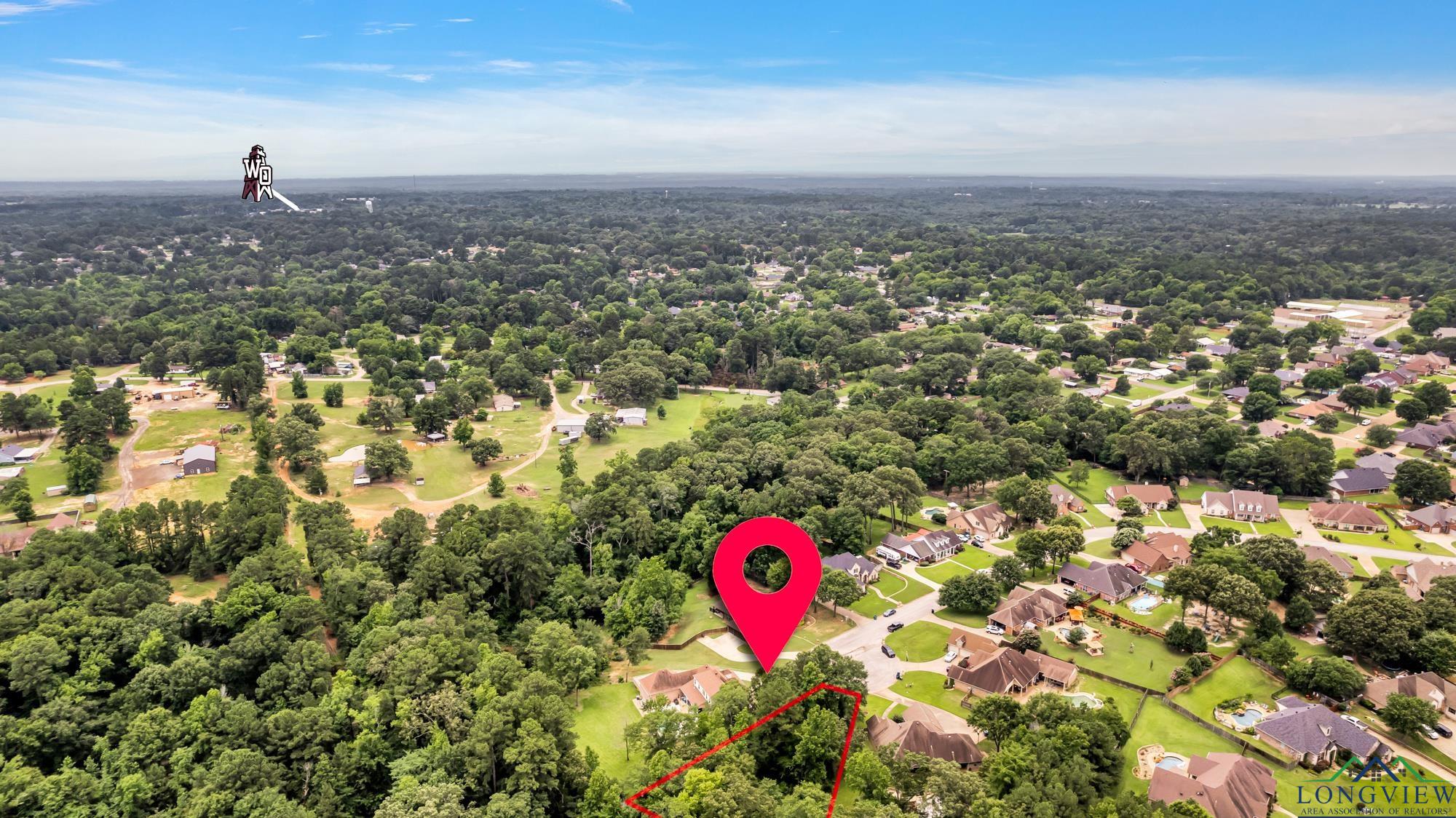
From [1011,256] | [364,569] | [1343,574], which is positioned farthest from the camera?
[1011,256]

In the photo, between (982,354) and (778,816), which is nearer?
(778,816)

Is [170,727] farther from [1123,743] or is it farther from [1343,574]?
[1343,574]

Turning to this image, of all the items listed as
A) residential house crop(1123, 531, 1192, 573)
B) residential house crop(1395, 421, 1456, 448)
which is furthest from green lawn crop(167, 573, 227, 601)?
residential house crop(1395, 421, 1456, 448)

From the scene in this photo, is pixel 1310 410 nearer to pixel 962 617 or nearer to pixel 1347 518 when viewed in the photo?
pixel 1347 518

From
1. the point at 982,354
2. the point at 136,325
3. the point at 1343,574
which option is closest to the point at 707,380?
the point at 982,354

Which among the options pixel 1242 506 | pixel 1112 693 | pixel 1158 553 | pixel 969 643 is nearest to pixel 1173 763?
pixel 1112 693

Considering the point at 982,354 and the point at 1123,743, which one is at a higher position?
the point at 982,354
